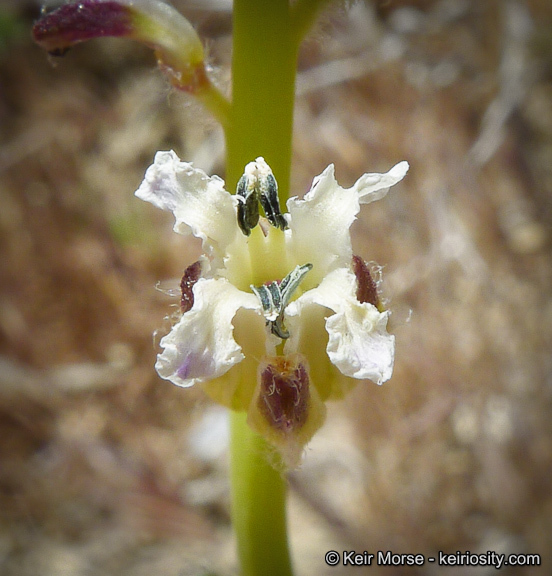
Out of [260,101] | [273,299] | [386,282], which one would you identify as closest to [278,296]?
[273,299]

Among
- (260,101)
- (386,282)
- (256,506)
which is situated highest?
(386,282)

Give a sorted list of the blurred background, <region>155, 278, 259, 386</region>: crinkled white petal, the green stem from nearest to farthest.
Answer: <region>155, 278, 259, 386</region>: crinkled white petal, the green stem, the blurred background

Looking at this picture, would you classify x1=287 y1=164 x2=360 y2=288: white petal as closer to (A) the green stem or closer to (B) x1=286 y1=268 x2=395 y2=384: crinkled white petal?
(B) x1=286 y1=268 x2=395 y2=384: crinkled white petal

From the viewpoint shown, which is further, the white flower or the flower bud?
the flower bud
